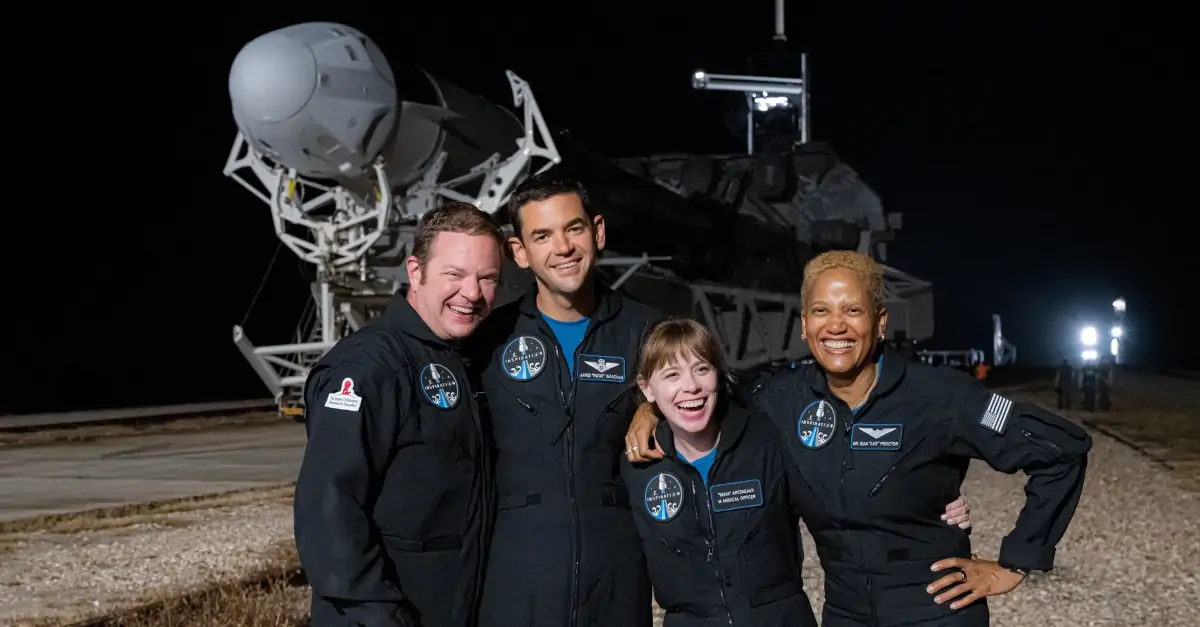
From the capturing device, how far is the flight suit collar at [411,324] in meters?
2.91

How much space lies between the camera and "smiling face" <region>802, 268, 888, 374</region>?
2.96m

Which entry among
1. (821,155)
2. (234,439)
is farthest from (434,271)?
(821,155)

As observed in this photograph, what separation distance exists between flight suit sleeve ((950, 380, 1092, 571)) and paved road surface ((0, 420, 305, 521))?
773 centimetres

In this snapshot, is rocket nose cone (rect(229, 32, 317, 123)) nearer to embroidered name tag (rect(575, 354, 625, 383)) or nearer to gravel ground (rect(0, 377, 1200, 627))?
gravel ground (rect(0, 377, 1200, 627))

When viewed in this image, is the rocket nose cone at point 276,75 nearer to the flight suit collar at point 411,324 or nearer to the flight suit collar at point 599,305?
the flight suit collar at point 599,305

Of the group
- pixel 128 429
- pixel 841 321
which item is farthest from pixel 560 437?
pixel 128 429

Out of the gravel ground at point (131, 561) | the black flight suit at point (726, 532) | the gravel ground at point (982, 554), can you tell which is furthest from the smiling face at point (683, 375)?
the gravel ground at point (131, 561)

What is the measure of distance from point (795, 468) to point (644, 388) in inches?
20.3

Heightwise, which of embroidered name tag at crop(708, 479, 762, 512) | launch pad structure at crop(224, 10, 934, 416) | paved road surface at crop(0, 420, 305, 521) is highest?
launch pad structure at crop(224, 10, 934, 416)

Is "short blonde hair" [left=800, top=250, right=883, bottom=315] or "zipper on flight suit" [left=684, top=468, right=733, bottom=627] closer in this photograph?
"zipper on flight suit" [left=684, top=468, right=733, bottom=627]

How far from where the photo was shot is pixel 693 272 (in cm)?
1619

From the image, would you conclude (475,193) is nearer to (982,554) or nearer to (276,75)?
(276,75)

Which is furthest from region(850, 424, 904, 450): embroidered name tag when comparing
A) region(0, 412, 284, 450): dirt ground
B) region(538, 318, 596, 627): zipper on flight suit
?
region(0, 412, 284, 450): dirt ground

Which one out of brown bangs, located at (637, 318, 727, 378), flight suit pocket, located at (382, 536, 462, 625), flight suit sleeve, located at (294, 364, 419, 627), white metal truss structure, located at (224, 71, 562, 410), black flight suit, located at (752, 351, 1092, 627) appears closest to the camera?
flight suit sleeve, located at (294, 364, 419, 627)
